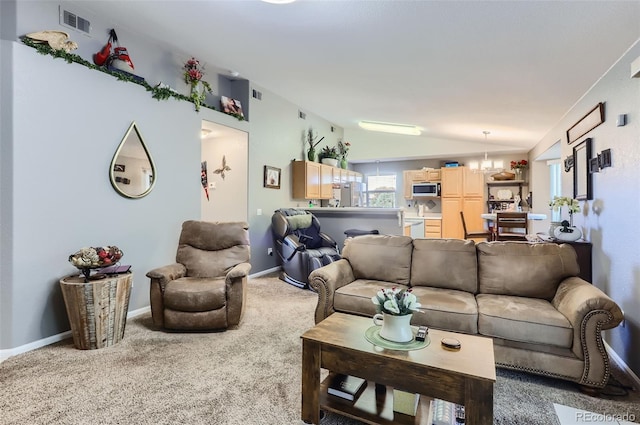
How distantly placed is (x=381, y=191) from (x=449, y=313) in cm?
687

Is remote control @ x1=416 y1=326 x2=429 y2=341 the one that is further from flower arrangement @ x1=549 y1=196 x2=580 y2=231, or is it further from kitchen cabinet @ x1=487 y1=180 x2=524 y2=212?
kitchen cabinet @ x1=487 y1=180 x2=524 y2=212

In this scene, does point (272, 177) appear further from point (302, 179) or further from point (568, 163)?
point (568, 163)

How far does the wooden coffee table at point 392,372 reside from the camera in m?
1.38

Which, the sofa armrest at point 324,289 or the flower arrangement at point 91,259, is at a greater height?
the flower arrangement at point 91,259

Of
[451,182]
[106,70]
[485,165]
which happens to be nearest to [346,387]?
[106,70]

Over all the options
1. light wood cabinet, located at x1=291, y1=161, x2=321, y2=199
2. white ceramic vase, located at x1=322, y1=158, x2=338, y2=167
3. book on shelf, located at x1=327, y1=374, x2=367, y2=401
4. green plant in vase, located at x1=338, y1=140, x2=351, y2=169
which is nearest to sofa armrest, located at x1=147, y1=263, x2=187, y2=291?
book on shelf, located at x1=327, y1=374, x2=367, y2=401

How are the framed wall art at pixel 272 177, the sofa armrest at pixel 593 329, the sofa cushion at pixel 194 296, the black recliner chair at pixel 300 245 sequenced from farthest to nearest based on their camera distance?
the framed wall art at pixel 272 177 → the black recliner chair at pixel 300 245 → the sofa cushion at pixel 194 296 → the sofa armrest at pixel 593 329

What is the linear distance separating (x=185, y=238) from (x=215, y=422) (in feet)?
7.26

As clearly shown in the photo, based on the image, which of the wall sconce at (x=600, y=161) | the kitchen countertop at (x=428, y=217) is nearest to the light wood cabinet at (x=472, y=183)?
→ the kitchen countertop at (x=428, y=217)

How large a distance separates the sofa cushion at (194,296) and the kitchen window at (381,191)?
648cm

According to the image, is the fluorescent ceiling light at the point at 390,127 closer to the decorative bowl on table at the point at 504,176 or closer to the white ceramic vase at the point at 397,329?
the decorative bowl on table at the point at 504,176

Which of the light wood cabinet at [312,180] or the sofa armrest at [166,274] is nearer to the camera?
the sofa armrest at [166,274]

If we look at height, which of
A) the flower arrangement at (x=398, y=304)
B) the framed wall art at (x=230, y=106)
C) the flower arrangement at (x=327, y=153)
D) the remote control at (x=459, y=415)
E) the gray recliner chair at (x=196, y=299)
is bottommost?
the remote control at (x=459, y=415)

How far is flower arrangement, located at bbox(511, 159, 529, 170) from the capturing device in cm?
732
